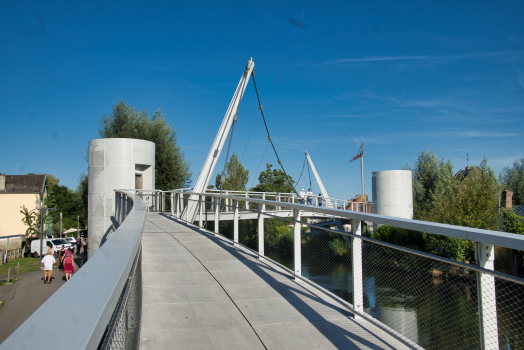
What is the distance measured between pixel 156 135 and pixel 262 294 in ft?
101

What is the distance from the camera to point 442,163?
42.8 m

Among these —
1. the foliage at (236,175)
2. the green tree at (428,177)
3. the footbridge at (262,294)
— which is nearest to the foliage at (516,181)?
the green tree at (428,177)

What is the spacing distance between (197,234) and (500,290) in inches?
332

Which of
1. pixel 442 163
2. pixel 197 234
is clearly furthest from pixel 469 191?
pixel 197 234

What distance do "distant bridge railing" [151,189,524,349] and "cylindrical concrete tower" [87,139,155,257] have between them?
9.88 m

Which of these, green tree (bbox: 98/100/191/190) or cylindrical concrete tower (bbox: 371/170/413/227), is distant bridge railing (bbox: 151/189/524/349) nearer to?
cylindrical concrete tower (bbox: 371/170/413/227)

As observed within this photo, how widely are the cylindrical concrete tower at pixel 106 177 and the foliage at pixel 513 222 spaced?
73.1 ft

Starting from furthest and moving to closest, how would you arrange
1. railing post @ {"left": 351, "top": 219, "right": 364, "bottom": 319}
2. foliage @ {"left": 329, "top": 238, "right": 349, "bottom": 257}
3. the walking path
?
1. the walking path
2. foliage @ {"left": 329, "top": 238, "right": 349, "bottom": 257}
3. railing post @ {"left": 351, "top": 219, "right": 364, "bottom": 319}

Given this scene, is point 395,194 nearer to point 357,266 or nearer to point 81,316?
point 357,266

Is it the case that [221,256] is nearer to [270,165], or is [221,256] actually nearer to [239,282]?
[239,282]

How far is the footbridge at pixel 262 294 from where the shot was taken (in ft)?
4.29

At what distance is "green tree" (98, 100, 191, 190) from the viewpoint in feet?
111

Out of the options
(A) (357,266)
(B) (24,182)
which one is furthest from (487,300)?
(B) (24,182)

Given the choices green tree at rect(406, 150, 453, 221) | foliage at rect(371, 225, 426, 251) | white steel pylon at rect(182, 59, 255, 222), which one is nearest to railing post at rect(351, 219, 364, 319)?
white steel pylon at rect(182, 59, 255, 222)
